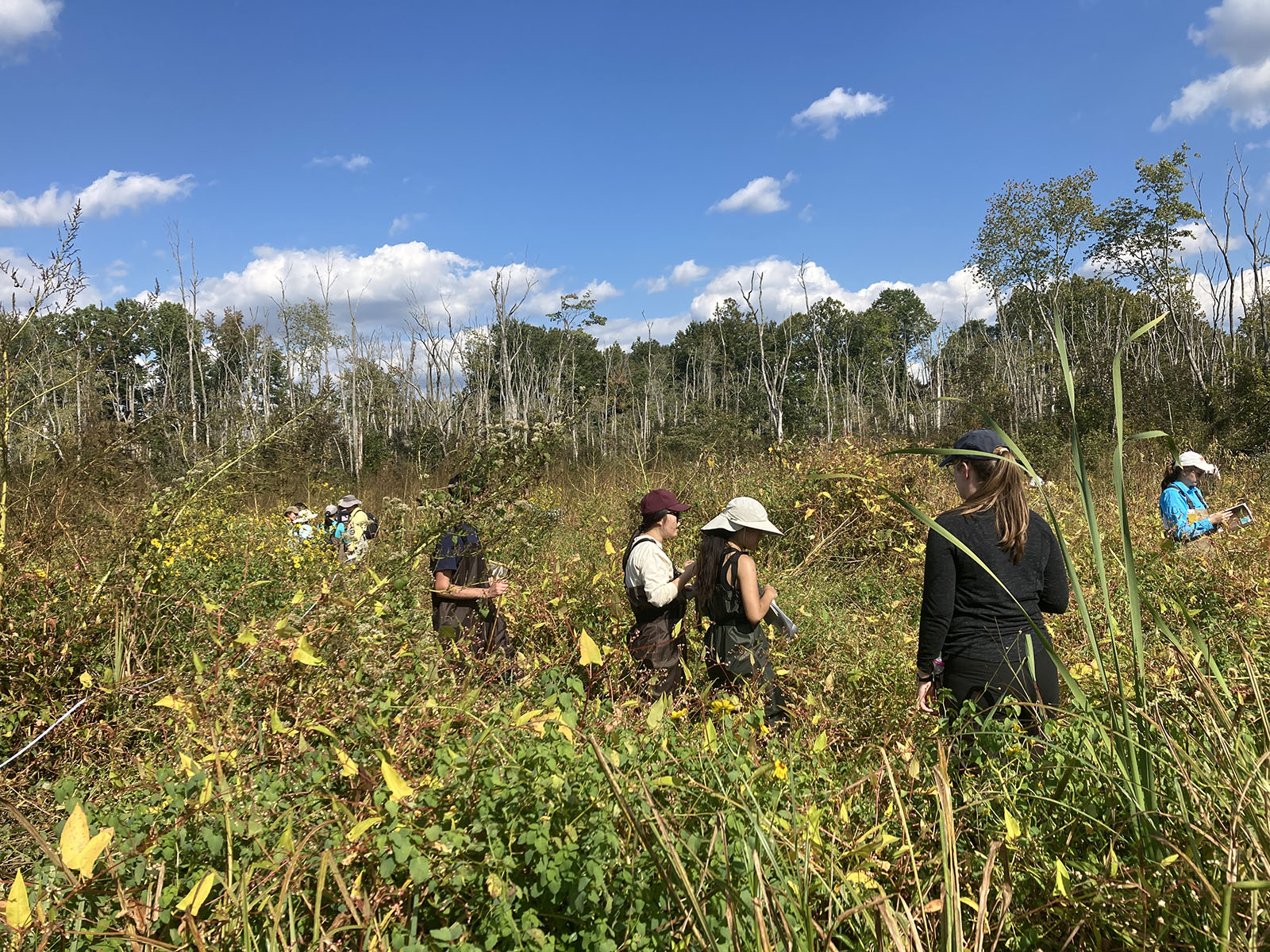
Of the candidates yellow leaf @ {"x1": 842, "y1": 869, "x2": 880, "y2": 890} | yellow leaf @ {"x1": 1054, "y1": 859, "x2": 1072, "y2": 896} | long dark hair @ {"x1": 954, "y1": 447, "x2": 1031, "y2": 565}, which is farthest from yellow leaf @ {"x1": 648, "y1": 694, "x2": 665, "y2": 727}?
long dark hair @ {"x1": 954, "y1": 447, "x2": 1031, "y2": 565}

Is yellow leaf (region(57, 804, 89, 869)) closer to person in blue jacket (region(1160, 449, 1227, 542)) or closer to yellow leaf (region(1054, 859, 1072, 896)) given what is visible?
yellow leaf (region(1054, 859, 1072, 896))

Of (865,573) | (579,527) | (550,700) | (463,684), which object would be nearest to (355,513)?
(579,527)

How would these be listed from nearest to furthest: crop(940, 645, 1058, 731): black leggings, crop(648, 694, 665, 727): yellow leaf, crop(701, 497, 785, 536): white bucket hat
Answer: crop(648, 694, 665, 727): yellow leaf
crop(940, 645, 1058, 731): black leggings
crop(701, 497, 785, 536): white bucket hat

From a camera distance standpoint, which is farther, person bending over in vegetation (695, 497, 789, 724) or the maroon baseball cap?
the maroon baseball cap

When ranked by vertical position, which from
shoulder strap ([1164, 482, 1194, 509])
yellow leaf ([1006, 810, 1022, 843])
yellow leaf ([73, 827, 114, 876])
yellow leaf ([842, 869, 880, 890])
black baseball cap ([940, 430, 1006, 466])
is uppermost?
black baseball cap ([940, 430, 1006, 466])

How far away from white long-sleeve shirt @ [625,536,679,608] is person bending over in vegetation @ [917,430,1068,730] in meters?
1.43

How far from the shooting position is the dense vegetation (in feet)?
4.00

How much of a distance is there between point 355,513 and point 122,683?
5597 mm

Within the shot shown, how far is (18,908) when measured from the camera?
1.15 metres

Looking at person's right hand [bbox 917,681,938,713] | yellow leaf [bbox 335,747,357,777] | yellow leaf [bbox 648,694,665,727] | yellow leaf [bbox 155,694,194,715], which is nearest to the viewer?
yellow leaf [bbox 335,747,357,777]

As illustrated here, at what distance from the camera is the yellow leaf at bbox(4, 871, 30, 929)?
1146 mm

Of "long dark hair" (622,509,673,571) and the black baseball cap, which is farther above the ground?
the black baseball cap

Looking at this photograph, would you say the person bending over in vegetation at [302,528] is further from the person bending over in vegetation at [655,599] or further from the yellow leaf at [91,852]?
the yellow leaf at [91,852]

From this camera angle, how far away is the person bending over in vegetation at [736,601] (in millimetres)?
3371
